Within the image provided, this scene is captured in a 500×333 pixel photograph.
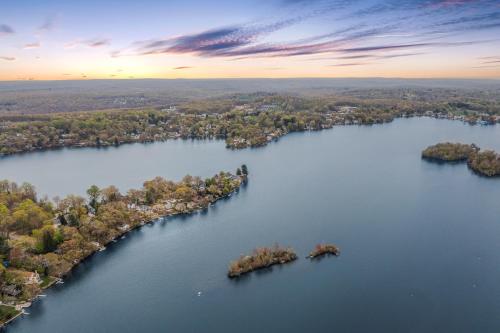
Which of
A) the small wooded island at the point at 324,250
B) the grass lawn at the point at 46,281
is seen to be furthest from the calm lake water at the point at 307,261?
the small wooded island at the point at 324,250

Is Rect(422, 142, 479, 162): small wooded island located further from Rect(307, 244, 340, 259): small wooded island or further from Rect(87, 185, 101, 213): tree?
Rect(87, 185, 101, 213): tree

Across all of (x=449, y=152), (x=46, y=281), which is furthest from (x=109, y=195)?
(x=449, y=152)

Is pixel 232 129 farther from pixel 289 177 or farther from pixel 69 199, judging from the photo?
pixel 69 199

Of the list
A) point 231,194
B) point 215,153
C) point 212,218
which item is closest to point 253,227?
point 212,218

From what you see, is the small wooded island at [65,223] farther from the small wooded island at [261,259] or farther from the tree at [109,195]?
the small wooded island at [261,259]

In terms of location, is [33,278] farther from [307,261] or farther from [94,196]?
[307,261]

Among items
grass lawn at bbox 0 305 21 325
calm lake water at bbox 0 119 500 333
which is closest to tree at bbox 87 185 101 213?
calm lake water at bbox 0 119 500 333
